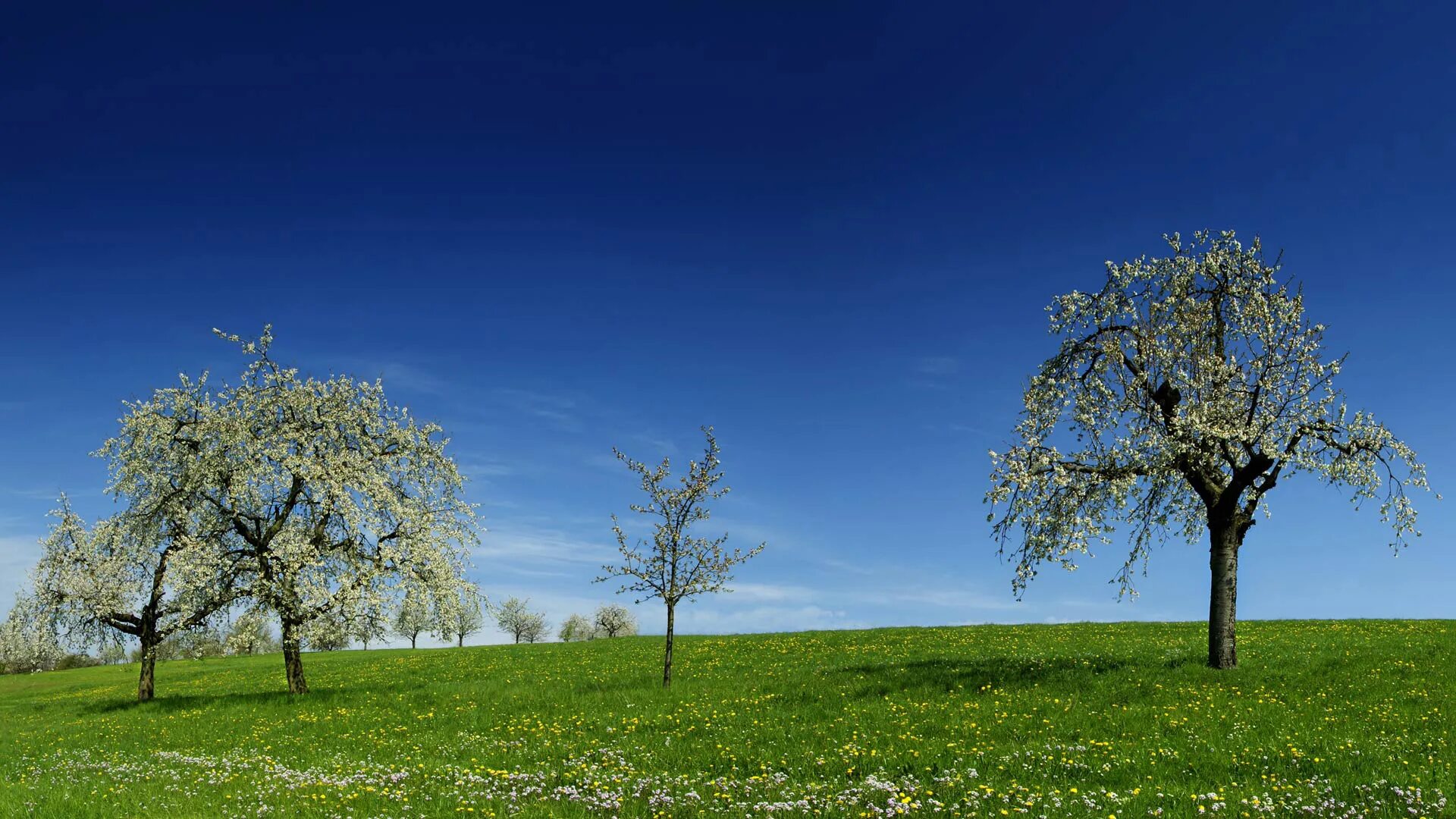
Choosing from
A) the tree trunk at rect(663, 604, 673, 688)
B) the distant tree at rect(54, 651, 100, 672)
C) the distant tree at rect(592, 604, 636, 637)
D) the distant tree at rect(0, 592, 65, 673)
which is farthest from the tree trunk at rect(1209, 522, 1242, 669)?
the distant tree at rect(54, 651, 100, 672)

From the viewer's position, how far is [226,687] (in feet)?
145

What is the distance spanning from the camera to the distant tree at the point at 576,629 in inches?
4279

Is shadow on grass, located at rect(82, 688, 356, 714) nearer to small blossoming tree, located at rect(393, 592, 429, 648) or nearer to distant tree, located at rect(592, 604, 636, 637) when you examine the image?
small blossoming tree, located at rect(393, 592, 429, 648)

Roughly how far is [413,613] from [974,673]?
20633mm

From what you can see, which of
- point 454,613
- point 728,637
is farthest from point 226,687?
point 728,637

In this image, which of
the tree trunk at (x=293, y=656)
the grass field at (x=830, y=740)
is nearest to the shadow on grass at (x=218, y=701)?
the grass field at (x=830, y=740)

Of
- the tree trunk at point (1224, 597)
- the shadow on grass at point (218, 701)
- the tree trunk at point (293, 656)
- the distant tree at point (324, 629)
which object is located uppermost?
the tree trunk at point (1224, 597)

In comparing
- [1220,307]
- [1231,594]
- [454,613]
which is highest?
[1220,307]

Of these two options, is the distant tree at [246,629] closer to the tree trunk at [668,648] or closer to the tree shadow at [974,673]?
the tree trunk at [668,648]

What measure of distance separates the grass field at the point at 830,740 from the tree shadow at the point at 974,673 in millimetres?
133

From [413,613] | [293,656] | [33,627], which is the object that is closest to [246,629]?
[293,656]

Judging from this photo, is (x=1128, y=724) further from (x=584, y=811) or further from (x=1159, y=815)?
(x=584, y=811)

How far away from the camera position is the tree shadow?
22.7 meters

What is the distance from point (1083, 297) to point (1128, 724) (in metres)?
14.1
